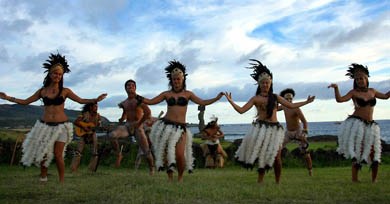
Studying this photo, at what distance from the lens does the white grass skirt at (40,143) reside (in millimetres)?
6227

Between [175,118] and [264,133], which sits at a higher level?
[175,118]

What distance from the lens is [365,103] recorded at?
22.2 ft

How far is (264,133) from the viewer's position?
20.5ft

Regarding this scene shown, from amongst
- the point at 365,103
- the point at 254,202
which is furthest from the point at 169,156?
the point at 365,103

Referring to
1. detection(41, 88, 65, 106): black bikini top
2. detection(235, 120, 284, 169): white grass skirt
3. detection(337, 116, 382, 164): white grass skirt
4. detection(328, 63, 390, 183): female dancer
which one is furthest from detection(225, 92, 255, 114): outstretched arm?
detection(41, 88, 65, 106): black bikini top

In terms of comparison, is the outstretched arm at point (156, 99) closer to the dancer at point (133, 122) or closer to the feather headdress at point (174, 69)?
the feather headdress at point (174, 69)

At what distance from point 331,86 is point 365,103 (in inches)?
29.0

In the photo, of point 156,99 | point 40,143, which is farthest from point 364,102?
point 40,143

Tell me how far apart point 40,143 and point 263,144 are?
153 inches

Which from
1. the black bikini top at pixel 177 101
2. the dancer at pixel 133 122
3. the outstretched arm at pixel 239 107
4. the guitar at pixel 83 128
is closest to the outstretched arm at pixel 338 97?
the outstretched arm at pixel 239 107

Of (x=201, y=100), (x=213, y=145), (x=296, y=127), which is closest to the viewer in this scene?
(x=201, y=100)

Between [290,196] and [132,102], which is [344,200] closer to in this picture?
[290,196]

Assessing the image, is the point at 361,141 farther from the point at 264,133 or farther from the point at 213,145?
the point at 213,145

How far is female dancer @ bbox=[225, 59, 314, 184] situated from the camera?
621 cm
